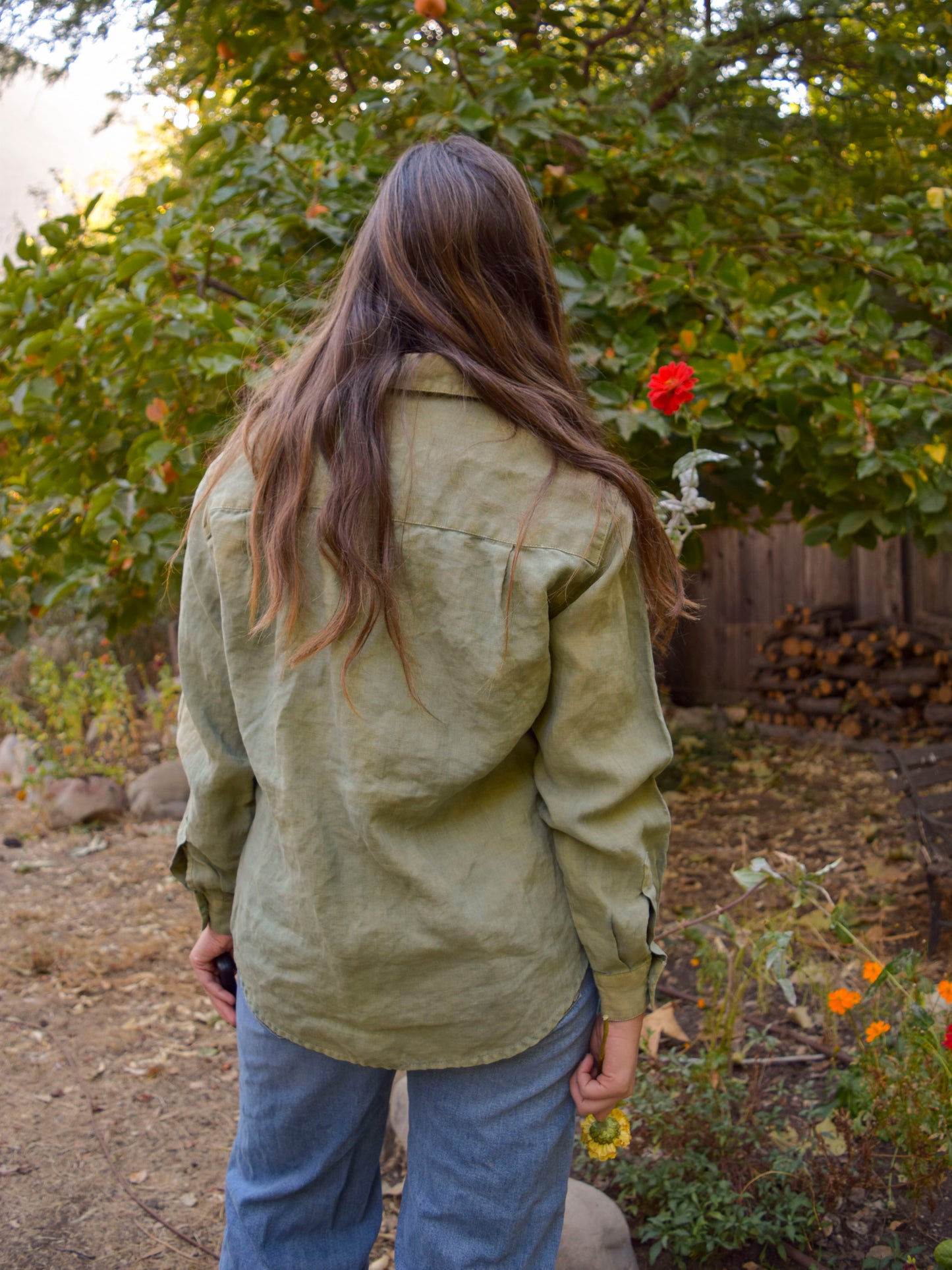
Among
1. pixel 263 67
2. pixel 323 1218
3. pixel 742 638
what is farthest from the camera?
pixel 742 638

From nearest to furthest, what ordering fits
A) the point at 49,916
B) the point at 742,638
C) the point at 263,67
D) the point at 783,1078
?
the point at 783,1078 < the point at 263,67 < the point at 49,916 < the point at 742,638

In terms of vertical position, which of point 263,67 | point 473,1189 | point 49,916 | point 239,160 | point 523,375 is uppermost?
point 263,67

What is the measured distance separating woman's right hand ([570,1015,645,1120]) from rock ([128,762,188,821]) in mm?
3821

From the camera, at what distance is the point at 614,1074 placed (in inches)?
42.8

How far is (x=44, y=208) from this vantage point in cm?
783

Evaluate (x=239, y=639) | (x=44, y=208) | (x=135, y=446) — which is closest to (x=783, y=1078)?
(x=239, y=639)

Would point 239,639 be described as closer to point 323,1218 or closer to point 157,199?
point 323,1218

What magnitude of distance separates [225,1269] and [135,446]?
6.05 feet

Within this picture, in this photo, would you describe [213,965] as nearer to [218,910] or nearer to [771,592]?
[218,910]

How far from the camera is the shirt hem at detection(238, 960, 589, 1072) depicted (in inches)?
41.1

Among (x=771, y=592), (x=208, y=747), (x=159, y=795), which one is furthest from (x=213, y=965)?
(x=771, y=592)

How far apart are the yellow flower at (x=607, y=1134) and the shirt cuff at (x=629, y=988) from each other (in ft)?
0.58

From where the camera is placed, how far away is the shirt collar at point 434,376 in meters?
0.98

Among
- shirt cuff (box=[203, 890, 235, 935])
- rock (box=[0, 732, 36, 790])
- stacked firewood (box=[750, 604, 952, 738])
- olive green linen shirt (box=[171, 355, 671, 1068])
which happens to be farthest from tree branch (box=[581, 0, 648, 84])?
rock (box=[0, 732, 36, 790])
